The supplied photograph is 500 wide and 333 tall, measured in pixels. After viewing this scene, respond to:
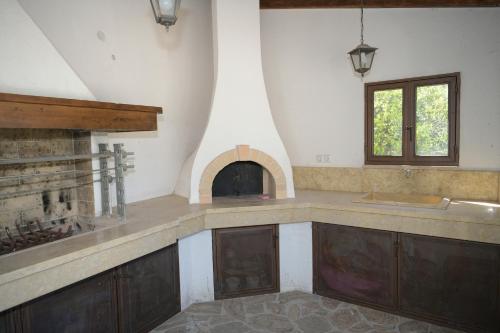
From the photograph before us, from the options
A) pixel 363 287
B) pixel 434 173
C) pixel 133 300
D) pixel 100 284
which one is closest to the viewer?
pixel 100 284

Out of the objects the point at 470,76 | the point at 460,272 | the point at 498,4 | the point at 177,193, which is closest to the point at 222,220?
the point at 177,193

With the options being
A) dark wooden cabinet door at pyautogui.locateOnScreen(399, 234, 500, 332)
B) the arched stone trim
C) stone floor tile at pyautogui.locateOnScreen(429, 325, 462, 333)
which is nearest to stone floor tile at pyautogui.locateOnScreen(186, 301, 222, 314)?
the arched stone trim

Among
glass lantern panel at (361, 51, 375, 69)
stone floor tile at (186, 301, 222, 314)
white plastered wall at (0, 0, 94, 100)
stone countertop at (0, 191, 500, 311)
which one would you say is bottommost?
stone floor tile at (186, 301, 222, 314)

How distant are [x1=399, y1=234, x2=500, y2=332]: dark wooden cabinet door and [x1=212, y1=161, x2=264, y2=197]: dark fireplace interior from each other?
5.44ft

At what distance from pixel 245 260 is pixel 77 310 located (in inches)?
59.2

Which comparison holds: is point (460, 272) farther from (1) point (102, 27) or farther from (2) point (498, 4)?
(1) point (102, 27)

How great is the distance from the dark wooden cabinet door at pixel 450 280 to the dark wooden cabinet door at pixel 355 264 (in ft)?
0.36

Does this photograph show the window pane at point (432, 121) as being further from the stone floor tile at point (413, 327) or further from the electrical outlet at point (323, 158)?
the stone floor tile at point (413, 327)

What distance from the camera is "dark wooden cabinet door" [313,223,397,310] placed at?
2.91 meters

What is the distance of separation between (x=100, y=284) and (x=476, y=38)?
384 cm

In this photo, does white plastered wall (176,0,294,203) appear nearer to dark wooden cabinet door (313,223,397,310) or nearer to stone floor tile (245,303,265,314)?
dark wooden cabinet door (313,223,397,310)

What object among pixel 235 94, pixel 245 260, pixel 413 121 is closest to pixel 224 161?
pixel 235 94

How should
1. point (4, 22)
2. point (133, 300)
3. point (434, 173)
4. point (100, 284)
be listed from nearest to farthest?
1. point (4, 22)
2. point (100, 284)
3. point (133, 300)
4. point (434, 173)

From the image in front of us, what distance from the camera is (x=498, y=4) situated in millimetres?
3076
